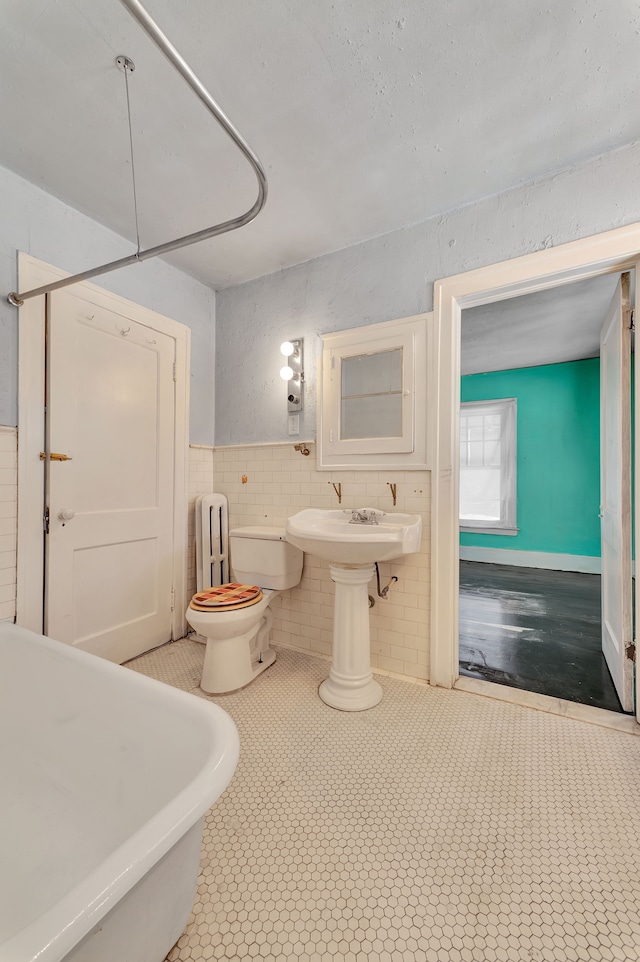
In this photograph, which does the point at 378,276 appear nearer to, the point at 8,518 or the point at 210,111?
the point at 210,111

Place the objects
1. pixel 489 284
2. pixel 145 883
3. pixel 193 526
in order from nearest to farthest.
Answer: pixel 145 883
pixel 489 284
pixel 193 526

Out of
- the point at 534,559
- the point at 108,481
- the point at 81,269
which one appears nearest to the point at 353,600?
the point at 108,481

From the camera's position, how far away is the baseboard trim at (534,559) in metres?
4.56

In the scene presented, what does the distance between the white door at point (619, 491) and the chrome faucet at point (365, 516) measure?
3.66 feet

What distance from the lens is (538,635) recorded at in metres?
2.76

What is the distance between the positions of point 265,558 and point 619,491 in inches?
71.8

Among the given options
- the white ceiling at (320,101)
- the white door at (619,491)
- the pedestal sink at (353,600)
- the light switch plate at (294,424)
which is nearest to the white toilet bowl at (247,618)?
the pedestal sink at (353,600)

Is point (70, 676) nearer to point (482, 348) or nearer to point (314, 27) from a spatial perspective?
point (314, 27)

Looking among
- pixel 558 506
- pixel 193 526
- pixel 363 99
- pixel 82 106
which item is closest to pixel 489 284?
pixel 363 99

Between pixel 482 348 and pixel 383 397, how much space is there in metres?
2.59

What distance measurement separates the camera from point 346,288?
7.63 ft

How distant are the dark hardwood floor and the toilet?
3.78 ft

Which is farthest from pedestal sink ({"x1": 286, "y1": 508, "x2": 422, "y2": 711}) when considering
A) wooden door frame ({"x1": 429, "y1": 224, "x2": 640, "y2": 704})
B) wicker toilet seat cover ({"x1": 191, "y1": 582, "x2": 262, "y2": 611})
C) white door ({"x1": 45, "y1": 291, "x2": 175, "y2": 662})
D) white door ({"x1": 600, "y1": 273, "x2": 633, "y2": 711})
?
white door ({"x1": 45, "y1": 291, "x2": 175, "y2": 662})

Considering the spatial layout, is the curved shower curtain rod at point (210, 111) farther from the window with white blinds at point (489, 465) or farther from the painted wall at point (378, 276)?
the window with white blinds at point (489, 465)
